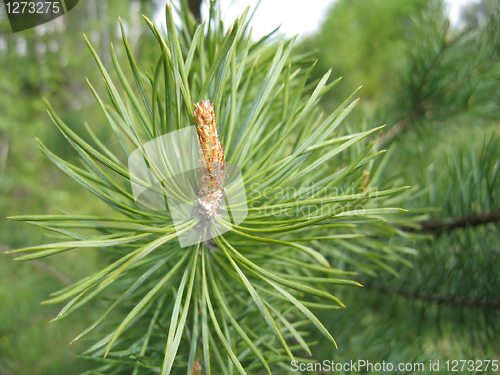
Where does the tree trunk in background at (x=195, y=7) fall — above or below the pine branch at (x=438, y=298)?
above

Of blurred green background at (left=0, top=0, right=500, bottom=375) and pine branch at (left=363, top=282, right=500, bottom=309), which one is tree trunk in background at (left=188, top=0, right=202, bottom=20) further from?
pine branch at (left=363, top=282, right=500, bottom=309)

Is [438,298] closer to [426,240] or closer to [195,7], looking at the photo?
[426,240]

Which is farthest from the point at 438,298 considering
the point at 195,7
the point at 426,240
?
the point at 195,7

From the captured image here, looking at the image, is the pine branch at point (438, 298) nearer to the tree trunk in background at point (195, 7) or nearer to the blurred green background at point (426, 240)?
the blurred green background at point (426, 240)

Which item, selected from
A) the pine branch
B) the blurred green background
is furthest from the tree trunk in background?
the pine branch

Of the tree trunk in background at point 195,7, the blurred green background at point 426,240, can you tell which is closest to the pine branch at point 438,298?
the blurred green background at point 426,240

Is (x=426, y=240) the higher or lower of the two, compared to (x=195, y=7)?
lower
